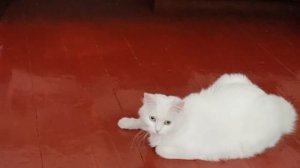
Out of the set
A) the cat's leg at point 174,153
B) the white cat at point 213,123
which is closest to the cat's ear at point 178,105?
the white cat at point 213,123

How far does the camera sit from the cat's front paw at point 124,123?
1.76 m

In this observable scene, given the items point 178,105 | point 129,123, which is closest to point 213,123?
point 178,105

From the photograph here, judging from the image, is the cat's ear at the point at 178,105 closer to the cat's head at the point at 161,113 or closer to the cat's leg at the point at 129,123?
the cat's head at the point at 161,113

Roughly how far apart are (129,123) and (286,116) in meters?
0.54

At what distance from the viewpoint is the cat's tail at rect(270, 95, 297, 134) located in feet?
5.67

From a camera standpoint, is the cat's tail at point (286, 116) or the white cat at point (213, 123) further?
the cat's tail at point (286, 116)

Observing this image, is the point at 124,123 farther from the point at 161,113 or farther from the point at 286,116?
the point at 286,116

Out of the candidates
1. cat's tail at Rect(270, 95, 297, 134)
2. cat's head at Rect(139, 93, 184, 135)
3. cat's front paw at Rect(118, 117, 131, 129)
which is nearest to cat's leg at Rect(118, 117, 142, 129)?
cat's front paw at Rect(118, 117, 131, 129)

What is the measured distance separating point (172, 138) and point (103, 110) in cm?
42

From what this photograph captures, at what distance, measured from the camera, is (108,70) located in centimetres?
224

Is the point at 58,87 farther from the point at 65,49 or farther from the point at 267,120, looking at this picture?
the point at 267,120

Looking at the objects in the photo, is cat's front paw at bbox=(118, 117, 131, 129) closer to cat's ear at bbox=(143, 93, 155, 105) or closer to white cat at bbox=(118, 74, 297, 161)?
white cat at bbox=(118, 74, 297, 161)

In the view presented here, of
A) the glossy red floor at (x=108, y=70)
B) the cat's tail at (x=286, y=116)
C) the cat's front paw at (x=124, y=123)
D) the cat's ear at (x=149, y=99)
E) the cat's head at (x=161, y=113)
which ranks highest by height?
the cat's ear at (x=149, y=99)

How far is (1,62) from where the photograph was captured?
2.27 metres
